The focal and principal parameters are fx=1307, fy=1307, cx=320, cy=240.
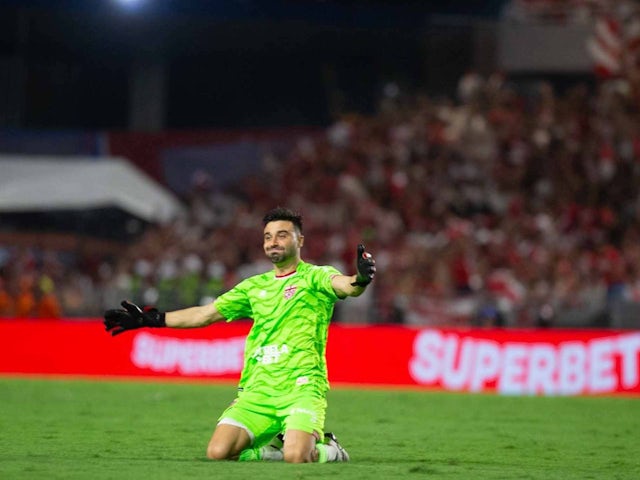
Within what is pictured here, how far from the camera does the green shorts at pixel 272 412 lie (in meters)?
9.80

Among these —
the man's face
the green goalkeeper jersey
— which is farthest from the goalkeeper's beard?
the green goalkeeper jersey

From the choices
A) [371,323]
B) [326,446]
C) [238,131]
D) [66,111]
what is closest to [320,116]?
[238,131]

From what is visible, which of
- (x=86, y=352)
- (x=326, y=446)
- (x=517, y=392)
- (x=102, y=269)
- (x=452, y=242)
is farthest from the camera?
(x=102, y=269)

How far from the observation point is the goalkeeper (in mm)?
9781

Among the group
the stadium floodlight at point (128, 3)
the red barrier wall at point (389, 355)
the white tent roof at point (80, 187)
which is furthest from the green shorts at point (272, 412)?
the stadium floodlight at point (128, 3)

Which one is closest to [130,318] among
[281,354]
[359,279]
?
[281,354]

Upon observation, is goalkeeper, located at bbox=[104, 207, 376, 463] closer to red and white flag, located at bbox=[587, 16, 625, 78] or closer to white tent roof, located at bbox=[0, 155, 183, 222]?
white tent roof, located at bbox=[0, 155, 183, 222]

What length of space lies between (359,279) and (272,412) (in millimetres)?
1454

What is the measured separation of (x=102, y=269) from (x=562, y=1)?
41.0ft

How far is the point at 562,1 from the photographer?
30719 millimetres

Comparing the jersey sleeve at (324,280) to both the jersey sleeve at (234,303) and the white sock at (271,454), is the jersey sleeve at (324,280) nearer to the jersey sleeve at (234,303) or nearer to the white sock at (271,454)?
the jersey sleeve at (234,303)

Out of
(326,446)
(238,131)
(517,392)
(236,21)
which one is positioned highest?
(236,21)

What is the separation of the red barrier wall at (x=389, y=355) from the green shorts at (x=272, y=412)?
1124 centimetres

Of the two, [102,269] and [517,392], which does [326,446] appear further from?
[102,269]
